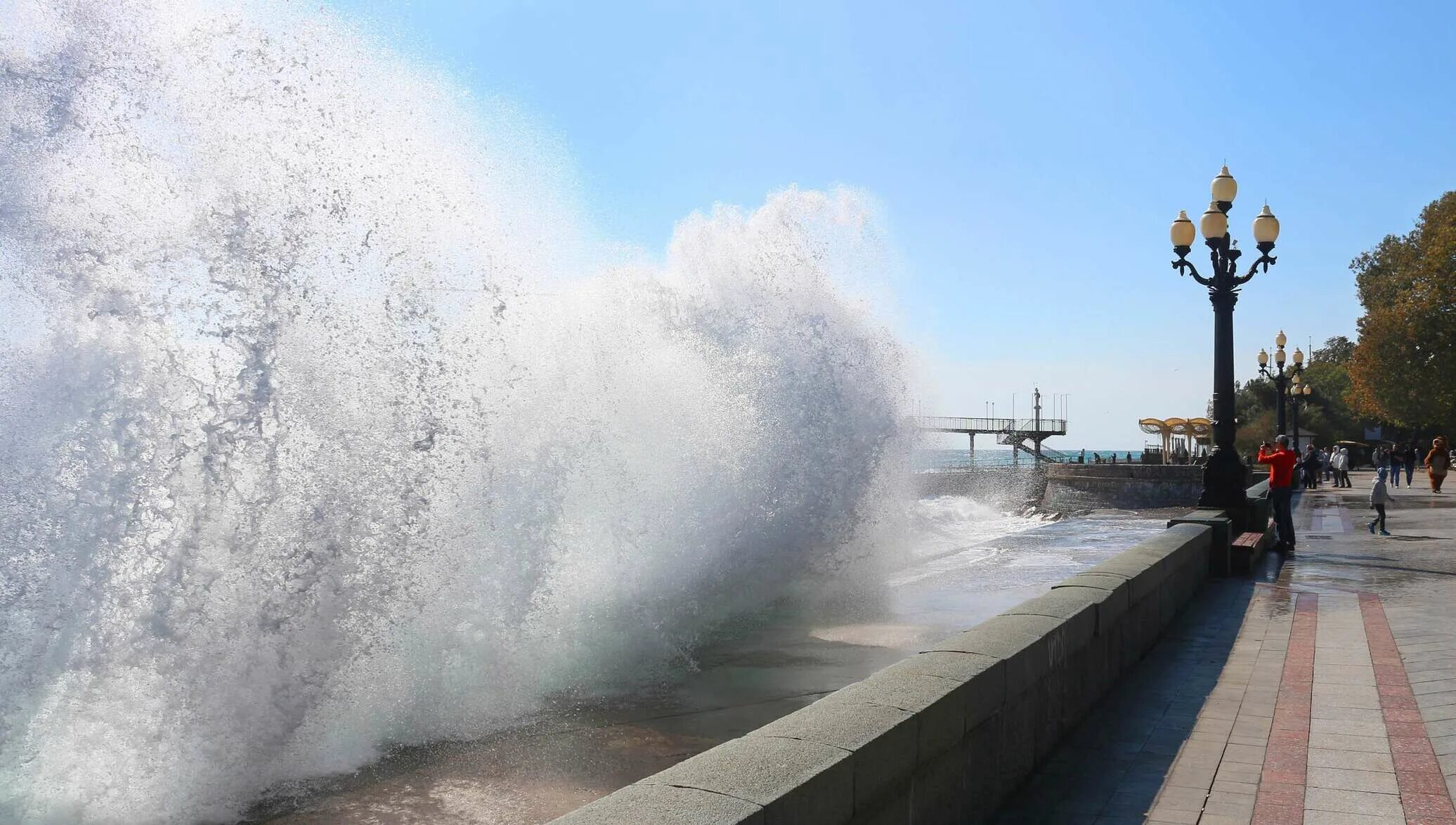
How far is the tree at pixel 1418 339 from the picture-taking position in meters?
33.1

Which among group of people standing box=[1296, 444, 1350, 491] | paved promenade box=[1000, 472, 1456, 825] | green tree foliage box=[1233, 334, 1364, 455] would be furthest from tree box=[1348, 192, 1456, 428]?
paved promenade box=[1000, 472, 1456, 825]

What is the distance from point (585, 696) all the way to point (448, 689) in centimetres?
84

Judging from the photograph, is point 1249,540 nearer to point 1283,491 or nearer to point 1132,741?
point 1283,491

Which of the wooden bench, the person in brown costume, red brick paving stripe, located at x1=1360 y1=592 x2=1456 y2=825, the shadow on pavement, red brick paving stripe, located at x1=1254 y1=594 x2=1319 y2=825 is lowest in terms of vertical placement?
the shadow on pavement

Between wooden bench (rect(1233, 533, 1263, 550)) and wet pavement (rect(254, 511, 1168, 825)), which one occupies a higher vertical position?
wooden bench (rect(1233, 533, 1263, 550))

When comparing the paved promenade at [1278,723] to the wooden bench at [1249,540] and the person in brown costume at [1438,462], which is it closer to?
the wooden bench at [1249,540]

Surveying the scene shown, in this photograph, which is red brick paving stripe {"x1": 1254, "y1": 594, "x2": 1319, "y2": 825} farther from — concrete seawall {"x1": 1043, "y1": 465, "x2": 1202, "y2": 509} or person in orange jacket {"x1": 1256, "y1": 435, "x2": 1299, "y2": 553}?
concrete seawall {"x1": 1043, "y1": 465, "x2": 1202, "y2": 509}

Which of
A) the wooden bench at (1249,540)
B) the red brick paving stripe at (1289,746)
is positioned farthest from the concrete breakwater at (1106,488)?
the red brick paving stripe at (1289,746)

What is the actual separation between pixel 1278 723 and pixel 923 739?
2.66m

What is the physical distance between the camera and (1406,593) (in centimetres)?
883

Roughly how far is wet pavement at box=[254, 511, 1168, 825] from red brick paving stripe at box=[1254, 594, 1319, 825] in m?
2.51

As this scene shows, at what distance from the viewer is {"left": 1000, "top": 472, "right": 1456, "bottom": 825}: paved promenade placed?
366 centimetres

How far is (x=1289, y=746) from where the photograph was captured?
434cm

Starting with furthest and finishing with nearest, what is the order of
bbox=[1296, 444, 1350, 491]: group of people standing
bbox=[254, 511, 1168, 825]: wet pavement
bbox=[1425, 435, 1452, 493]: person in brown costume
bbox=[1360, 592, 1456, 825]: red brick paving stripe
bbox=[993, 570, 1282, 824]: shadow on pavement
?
bbox=[1296, 444, 1350, 491]: group of people standing, bbox=[1425, 435, 1452, 493]: person in brown costume, bbox=[254, 511, 1168, 825]: wet pavement, bbox=[993, 570, 1282, 824]: shadow on pavement, bbox=[1360, 592, 1456, 825]: red brick paving stripe
